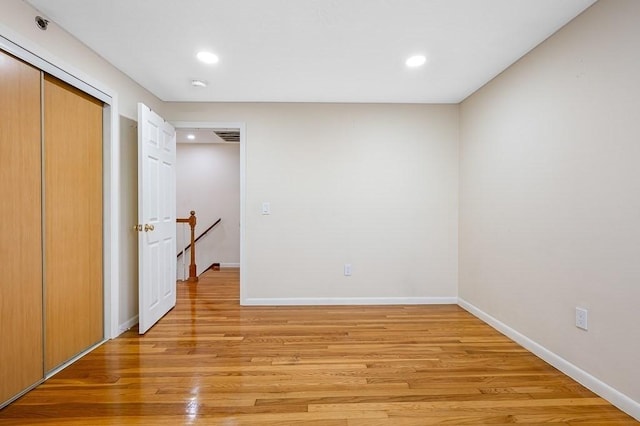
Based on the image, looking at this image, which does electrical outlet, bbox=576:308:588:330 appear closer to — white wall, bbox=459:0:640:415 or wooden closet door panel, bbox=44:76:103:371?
white wall, bbox=459:0:640:415

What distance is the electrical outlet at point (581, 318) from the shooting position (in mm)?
1894

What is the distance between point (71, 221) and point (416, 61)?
2840 millimetres

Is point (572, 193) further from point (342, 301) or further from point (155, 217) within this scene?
point (155, 217)

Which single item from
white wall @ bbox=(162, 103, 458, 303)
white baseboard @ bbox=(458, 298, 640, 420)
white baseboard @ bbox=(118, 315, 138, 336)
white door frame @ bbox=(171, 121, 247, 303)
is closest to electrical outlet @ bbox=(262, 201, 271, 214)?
white wall @ bbox=(162, 103, 458, 303)

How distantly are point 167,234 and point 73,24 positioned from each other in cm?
186

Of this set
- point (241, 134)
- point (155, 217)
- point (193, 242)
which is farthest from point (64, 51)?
point (193, 242)

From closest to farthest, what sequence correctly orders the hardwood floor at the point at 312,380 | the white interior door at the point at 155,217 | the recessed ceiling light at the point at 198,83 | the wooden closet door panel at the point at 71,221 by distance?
the hardwood floor at the point at 312,380
the wooden closet door panel at the point at 71,221
the white interior door at the point at 155,217
the recessed ceiling light at the point at 198,83

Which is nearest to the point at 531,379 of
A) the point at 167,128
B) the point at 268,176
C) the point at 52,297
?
the point at 268,176

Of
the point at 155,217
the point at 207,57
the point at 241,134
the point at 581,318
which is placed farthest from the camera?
the point at 241,134

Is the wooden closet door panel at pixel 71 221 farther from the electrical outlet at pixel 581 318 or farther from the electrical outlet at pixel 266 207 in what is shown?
the electrical outlet at pixel 581 318

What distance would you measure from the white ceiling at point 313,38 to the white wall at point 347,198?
0.48m

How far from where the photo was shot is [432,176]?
3533 mm

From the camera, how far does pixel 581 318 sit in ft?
6.31

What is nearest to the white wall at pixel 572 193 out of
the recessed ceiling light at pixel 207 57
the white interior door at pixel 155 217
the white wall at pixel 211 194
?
the recessed ceiling light at pixel 207 57
